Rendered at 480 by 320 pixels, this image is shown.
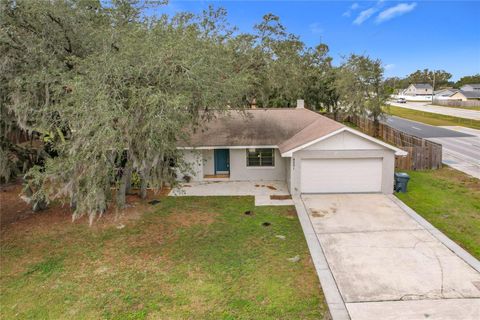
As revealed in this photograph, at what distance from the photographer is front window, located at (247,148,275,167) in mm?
18500

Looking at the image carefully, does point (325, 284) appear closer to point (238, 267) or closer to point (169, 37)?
point (238, 267)

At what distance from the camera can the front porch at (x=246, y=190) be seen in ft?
50.3

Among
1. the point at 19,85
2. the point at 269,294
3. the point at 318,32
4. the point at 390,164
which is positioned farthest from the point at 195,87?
the point at 318,32

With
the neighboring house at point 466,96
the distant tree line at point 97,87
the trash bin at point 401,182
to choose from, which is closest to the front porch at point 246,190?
the distant tree line at point 97,87

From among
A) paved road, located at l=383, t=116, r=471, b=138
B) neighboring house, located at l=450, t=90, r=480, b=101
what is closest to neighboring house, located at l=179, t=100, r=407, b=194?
paved road, located at l=383, t=116, r=471, b=138

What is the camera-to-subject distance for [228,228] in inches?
481

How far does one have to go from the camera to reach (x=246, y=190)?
16.9 metres

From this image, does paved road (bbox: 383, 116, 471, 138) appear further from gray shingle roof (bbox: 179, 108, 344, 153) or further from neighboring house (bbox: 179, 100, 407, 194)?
neighboring house (bbox: 179, 100, 407, 194)

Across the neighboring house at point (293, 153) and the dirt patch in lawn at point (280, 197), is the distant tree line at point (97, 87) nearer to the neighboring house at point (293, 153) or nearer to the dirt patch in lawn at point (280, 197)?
→ the neighboring house at point (293, 153)

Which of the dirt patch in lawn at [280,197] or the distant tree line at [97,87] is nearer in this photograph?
the distant tree line at [97,87]

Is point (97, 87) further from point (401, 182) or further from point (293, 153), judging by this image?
point (401, 182)

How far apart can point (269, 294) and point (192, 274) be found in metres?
2.29

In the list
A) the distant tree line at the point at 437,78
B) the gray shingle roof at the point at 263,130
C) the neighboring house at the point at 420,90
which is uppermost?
the distant tree line at the point at 437,78

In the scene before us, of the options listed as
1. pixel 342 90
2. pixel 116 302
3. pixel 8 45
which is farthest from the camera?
pixel 342 90
